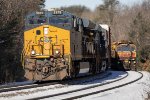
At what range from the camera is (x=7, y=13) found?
30781 mm

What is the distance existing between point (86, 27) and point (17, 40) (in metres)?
8.24

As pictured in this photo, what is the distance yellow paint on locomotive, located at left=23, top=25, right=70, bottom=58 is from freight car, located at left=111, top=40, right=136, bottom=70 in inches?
805

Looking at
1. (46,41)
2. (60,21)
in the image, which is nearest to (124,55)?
(60,21)

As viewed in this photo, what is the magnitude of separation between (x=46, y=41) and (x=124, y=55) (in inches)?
815

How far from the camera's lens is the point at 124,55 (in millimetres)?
41125

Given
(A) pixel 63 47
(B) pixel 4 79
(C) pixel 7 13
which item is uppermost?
(C) pixel 7 13

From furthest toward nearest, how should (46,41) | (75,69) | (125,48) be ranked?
1. (125,48)
2. (75,69)
3. (46,41)

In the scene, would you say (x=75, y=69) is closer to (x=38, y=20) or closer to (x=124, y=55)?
(x=38, y=20)

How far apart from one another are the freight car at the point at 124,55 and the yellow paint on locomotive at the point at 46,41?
20.4 meters

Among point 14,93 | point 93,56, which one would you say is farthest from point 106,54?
point 14,93

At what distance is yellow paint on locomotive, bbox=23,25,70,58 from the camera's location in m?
21.0

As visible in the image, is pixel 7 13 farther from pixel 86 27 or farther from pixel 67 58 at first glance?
pixel 67 58

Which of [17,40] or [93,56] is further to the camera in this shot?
[17,40]

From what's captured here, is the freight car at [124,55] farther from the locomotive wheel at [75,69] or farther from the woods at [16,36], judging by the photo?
the locomotive wheel at [75,69]
